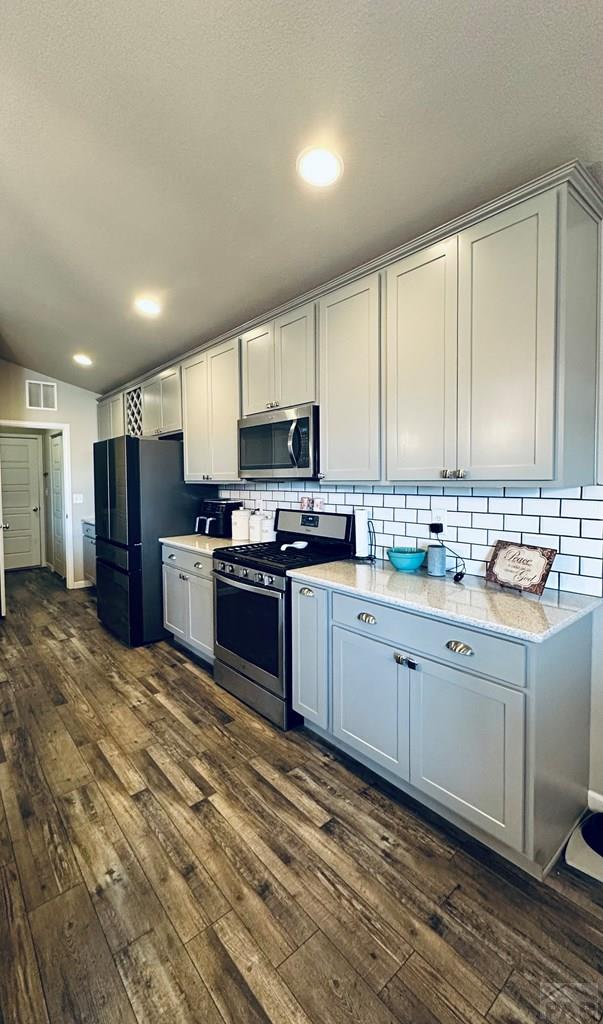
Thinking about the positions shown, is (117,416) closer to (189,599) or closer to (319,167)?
(189,599)

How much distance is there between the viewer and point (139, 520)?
3.69 metres

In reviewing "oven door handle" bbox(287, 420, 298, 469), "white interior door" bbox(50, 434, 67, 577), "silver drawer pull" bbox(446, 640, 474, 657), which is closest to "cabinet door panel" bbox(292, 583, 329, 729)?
"silver drawer pull" bbox(446, 640, 474, 657)

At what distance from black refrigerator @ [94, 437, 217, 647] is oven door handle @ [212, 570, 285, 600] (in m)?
1.08

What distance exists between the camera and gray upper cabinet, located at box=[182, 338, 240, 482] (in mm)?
3359

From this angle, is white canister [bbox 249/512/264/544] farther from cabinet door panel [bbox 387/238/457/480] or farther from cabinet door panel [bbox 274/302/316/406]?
cabinet door panel [bbox 387/238/457/480]

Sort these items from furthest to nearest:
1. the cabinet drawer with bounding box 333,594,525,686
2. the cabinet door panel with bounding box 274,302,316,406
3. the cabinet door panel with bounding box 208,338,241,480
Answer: the cabinet door panel with bounding box 208,338,241,480 < the cabinet door panel with bounding box 274,302,316,406 < the cabinet drawer with bounding box 333,594,525,686

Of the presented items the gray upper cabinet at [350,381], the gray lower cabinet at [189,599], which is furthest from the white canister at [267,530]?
the gray upper cabinet at [350,381]

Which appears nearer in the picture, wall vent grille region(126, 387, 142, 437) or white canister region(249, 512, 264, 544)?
white canister region(249, 512, 264, 544)

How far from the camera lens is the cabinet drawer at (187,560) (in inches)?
124

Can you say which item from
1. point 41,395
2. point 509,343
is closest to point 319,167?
point 509,343

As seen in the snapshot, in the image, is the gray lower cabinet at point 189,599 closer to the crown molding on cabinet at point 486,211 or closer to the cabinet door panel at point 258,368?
the cabinet door panel at point 258,368

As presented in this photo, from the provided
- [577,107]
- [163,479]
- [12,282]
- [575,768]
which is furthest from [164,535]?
[577,107]

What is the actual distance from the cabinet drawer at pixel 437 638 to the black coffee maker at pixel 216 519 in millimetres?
1836

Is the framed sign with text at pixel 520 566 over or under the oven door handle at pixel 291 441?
under
